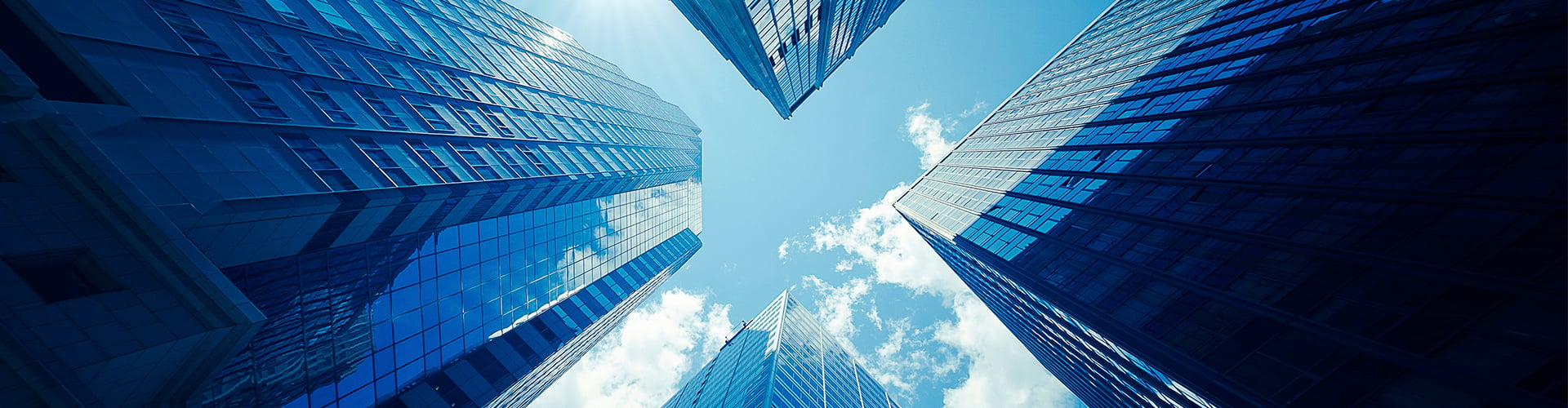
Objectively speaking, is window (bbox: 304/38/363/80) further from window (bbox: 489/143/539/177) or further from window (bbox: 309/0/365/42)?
window (bbox: 489/143/539/177)

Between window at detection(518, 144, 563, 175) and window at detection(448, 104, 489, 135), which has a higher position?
window at detection(448, 104, 489, 135)

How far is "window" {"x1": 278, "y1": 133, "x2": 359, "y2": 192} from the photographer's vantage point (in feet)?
59.5

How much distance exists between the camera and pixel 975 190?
55.6 m

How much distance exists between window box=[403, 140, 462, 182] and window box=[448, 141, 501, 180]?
1672 mm

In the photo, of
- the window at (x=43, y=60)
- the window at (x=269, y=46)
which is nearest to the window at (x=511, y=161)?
the window at (x=269, y=46)

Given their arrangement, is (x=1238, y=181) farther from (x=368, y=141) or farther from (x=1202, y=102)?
(x=368, y=141)

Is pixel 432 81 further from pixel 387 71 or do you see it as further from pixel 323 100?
pixel 323 100

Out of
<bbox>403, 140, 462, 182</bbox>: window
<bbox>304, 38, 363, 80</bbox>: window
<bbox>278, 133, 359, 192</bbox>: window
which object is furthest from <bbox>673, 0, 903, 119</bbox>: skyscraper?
<bbox>278, 133, 359, 192</bbox>: window

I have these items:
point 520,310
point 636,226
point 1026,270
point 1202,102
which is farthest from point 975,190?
point 520,310

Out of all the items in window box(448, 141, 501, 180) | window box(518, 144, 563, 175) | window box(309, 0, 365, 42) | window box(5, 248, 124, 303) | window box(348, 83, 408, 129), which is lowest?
window box(518, 144, 563, 175)

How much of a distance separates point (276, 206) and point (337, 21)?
16.9 metres

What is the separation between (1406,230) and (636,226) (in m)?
57.1

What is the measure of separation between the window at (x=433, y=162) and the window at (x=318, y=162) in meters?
4.51

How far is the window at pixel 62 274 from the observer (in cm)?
1085
